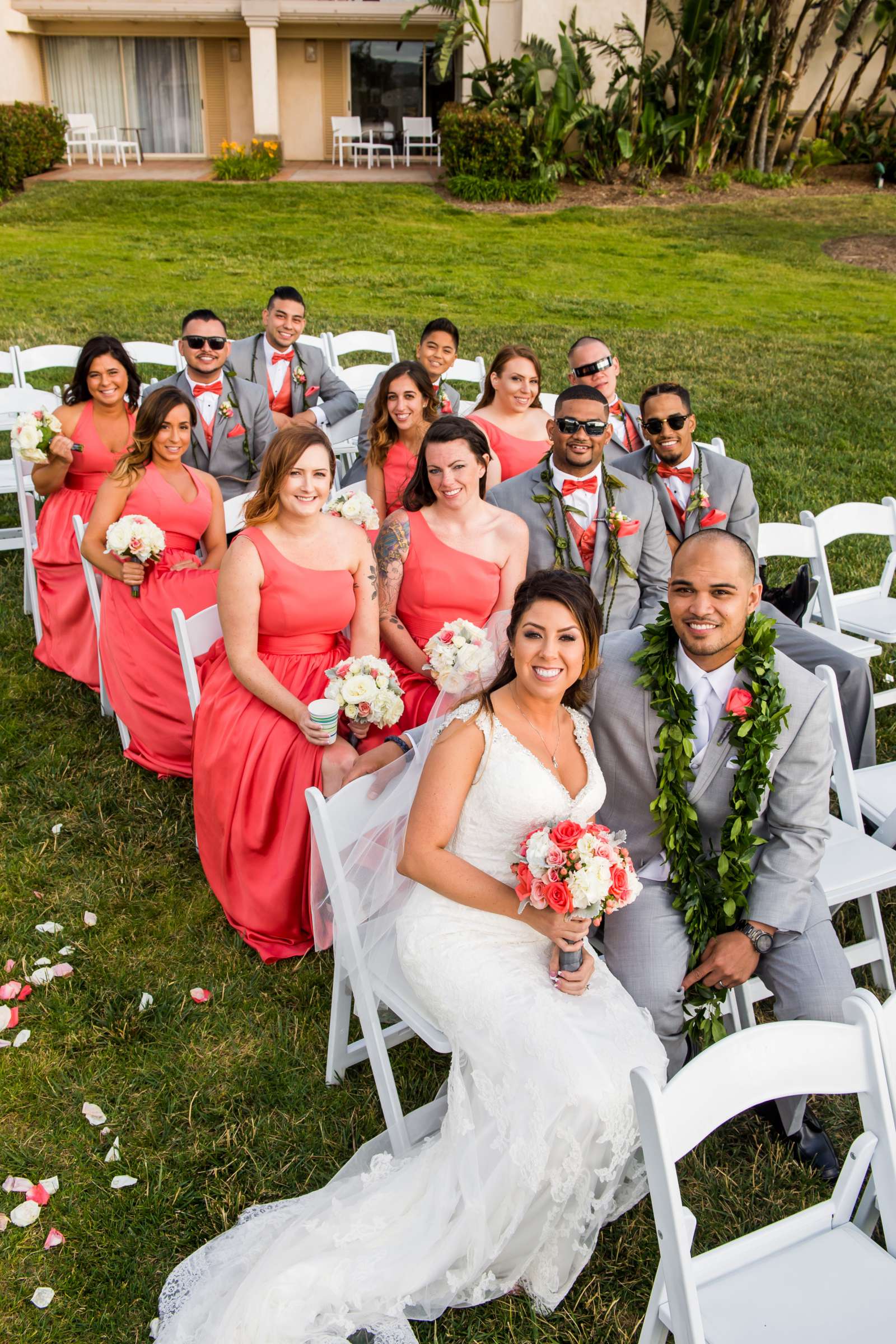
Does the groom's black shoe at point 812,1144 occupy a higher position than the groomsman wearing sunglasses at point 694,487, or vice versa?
the groomsman wearing sunglasses at point 694,487

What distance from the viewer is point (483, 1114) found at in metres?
2.89

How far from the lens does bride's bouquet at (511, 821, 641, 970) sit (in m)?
2.87

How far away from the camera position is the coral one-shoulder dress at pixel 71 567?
6184mm

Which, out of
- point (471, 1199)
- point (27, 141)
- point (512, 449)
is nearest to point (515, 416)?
point (512, 449)

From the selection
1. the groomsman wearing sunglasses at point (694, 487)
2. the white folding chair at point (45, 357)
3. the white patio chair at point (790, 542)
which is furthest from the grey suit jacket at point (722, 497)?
the white folding chair at point (45, 357)

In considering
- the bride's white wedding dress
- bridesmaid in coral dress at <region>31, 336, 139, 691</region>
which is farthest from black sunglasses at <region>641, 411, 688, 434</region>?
bridesmaid in coral dress at <region>31, 336, 139, 691</region>

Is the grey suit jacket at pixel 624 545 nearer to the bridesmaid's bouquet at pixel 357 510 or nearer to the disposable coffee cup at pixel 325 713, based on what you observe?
the bridesmaid's bouquet at pixel 357 510

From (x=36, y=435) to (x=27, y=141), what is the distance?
1848 centimetres

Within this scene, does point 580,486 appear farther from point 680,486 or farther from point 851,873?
point 851,873

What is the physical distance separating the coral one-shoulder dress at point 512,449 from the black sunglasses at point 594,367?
1.60 ft

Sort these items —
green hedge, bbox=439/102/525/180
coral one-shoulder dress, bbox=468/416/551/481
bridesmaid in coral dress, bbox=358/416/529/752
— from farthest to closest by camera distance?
green hedge, bbox=439/102/525/180, coral one-shoulder dress, bbox=468/416/551/481, bridesmaid in coral dress, bbox=358/416/529/752

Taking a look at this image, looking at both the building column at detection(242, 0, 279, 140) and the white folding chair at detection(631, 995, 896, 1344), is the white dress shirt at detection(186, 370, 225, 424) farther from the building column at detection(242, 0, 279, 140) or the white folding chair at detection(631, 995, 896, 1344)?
the building column at detection(242, 0, 279, 140)

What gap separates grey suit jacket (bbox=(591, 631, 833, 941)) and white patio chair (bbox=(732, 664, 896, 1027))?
126 millimetres

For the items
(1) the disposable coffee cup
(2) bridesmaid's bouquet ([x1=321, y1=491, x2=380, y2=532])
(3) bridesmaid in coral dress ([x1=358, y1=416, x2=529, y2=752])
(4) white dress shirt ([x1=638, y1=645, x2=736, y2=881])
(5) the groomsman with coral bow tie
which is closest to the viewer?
(4) white dress shirt ([x1=638, y1=645, x2=736, y2=881])
